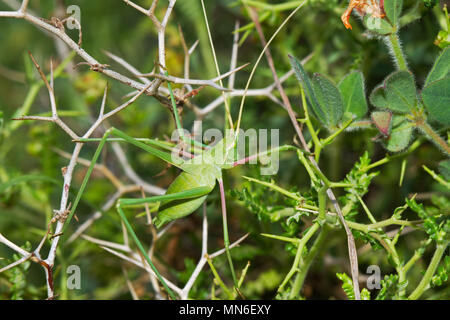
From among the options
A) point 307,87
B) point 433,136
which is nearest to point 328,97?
point 307,87

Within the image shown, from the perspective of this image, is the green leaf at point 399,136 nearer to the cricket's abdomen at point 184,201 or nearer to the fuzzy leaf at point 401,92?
the fuzzy leaf at point 401,92

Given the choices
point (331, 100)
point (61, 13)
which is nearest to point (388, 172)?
point (331, 100)

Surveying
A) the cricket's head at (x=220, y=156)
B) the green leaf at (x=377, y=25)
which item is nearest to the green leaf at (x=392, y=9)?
the green leaf at (x=377, y=25)

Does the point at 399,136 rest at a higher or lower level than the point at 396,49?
lower

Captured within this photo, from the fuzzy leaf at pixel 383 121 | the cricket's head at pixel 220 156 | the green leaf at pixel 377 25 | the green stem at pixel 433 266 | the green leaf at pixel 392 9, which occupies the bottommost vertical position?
the green stem at pixel 433 266

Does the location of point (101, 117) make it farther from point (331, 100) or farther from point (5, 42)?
point (5, 42)

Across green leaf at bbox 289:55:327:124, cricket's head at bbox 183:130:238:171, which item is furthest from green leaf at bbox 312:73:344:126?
cricket's head at bbox 183:130:238:171

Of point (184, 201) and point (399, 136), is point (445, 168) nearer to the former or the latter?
point (399, 136)
